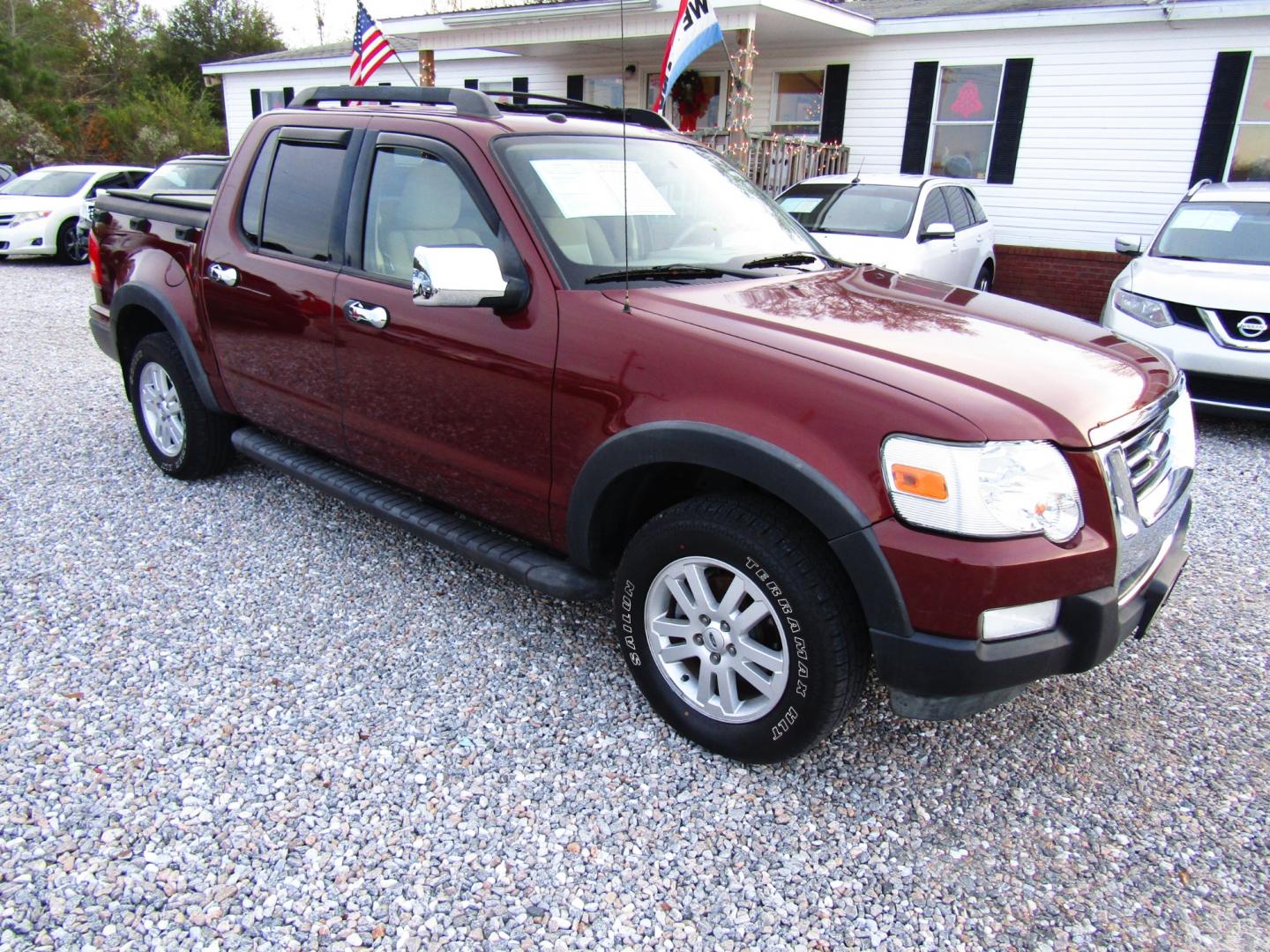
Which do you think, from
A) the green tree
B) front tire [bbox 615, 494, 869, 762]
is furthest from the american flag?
the green tree

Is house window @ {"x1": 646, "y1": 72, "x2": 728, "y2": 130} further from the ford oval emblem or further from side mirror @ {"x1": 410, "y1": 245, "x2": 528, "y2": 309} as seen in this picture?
side mirror @ {"x1": 410, "y1": 245, "x2": 528, "y2": 309}

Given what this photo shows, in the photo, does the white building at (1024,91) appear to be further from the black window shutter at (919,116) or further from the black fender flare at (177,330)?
the black fender flare at (177,330)

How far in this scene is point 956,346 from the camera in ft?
8.52

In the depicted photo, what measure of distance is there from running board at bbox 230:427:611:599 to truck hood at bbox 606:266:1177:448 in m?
0.92

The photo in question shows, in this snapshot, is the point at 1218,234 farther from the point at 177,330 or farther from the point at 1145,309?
the point at 177,330

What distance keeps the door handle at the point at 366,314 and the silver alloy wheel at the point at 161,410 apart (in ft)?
5.58

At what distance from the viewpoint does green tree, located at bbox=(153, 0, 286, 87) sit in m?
36.8

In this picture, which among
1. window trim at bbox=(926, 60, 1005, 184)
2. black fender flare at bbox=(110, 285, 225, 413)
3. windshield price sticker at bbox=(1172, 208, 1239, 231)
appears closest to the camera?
black fender flare at bbox=(110, 285, 225, 413)

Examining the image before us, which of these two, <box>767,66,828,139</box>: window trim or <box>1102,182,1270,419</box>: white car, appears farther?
<box>767,66,828,139</box>: window trim

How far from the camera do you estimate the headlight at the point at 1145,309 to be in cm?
629

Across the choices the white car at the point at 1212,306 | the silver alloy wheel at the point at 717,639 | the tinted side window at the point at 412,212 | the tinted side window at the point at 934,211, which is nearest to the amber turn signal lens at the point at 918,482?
the silver alloy wheel at the point at 717,639

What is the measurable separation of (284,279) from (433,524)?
1259 millimetres

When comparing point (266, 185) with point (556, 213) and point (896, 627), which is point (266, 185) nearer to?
point (556, 213)

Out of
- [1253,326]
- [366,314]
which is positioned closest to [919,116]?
[1253,326]
